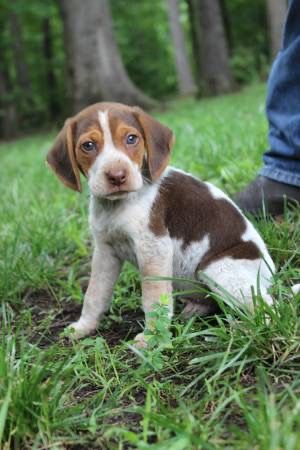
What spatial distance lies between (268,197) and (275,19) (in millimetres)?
14311

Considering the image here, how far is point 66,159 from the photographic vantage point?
9.91ft

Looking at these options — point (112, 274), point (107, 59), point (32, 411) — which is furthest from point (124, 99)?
point (32, 411)

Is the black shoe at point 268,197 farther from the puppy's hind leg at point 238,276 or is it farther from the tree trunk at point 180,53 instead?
the tree trunk at point 180,53

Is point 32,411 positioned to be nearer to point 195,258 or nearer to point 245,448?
point 245,448

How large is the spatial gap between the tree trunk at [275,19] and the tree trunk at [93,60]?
4.01 m

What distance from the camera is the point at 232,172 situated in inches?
203

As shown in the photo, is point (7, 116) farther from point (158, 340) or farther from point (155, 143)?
point (158, 340)

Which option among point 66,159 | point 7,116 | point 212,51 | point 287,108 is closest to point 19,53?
point 7,116

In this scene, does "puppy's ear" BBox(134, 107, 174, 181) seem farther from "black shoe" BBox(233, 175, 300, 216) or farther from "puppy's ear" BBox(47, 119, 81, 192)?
"black shoe" BBox(233, 175, 300, 216)

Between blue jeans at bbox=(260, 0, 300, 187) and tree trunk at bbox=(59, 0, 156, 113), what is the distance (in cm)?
1106

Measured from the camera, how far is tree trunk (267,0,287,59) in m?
16.9

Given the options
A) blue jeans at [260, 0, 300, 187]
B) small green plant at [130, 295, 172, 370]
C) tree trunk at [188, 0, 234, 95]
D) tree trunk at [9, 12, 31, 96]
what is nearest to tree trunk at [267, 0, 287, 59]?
tree trunk at [188, 0, 234, 95]

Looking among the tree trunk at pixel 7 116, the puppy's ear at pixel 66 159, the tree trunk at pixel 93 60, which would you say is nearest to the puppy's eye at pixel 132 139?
the puppy's ear at pixel 66 159

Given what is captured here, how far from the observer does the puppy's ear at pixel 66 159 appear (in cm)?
298
